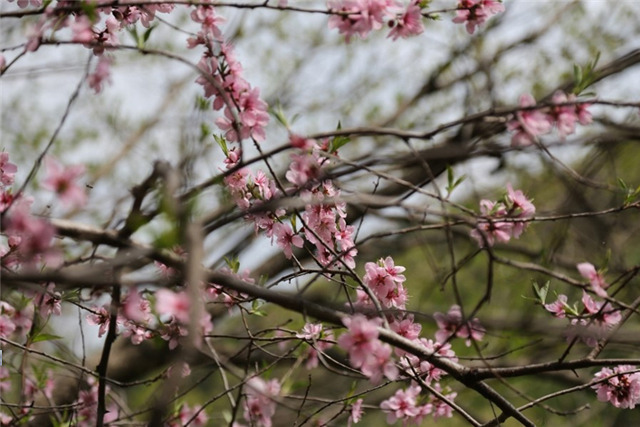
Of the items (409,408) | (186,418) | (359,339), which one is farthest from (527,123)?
(186,418)

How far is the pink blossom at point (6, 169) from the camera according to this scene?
7.16ft

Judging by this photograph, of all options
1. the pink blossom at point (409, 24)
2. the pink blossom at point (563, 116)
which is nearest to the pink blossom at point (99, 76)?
the pink blossom at point (409, 24)

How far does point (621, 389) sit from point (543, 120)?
1.08 meters

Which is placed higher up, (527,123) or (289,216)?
(289,216)

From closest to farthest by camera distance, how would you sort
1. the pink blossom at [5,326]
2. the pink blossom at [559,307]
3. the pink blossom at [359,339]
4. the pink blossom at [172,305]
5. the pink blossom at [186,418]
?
1. the pink blossom at [172,305]
2. the pink blossom at [359,339]
3. the pink blossom at [559,307]
4. the pink blossom at [5,326]
5. the pink blossom at [186,418]

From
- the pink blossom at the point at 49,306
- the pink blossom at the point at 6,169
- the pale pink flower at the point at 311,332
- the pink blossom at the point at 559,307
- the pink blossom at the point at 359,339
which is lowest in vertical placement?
the pink blossom at the point at 359,339

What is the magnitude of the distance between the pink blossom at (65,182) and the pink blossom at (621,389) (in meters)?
1.74

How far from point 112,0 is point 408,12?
35.3 inches

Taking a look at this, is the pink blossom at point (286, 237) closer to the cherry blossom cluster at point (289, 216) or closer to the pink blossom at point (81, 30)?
the cherry blossom cluster at point (289, 216)

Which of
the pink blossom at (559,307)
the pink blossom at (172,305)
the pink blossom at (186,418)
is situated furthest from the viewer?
the pink blossom at (186,418)

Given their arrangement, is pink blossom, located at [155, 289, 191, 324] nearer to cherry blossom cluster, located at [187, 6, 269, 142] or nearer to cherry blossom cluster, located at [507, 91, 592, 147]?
cherry blossom cluster, located at [187, 6, 269, 142]

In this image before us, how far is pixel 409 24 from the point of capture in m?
2.15

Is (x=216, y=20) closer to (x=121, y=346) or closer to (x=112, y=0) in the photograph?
(x=112, y=0)

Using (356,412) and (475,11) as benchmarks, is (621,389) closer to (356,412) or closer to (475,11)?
(356,412)
